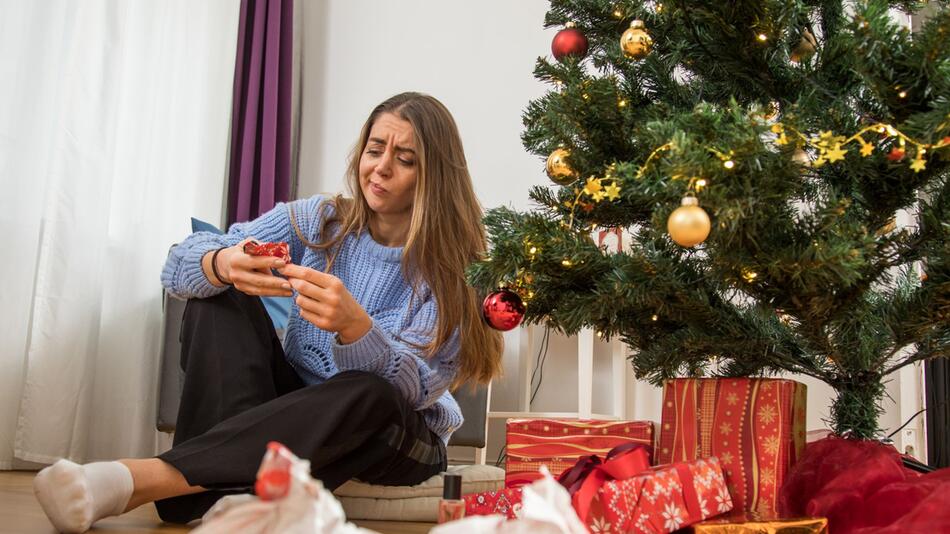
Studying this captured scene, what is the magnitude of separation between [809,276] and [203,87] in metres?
2.13

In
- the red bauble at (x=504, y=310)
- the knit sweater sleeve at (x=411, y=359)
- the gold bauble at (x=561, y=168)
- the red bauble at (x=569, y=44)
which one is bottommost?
the knit sweater sleeve at (x=411, y=359)

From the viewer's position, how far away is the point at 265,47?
2.84 metres

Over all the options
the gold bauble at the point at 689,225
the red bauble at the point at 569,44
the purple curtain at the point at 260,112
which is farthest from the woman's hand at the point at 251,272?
the purple curtain at the point at 260,112

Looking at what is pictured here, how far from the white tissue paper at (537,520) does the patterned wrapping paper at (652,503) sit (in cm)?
43

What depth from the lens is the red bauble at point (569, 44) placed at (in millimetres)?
1044

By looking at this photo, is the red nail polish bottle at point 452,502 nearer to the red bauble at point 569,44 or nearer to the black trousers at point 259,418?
the black trousers at point 259,418

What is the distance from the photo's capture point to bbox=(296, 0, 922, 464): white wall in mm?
2801

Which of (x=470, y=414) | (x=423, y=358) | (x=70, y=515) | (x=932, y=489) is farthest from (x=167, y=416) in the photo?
(x=932, y=489)

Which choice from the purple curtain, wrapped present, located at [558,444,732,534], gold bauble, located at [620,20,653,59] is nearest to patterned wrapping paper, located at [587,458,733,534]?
wrapped present, located at [558,444,732,534]

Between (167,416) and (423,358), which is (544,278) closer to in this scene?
(423,358)

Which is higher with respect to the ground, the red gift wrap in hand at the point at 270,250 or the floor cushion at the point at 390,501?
the red gift wrap in hand at the point at 270,250

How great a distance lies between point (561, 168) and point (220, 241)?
642 mm

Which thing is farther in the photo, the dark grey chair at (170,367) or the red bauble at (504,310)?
the dark grey chair at (170,367)

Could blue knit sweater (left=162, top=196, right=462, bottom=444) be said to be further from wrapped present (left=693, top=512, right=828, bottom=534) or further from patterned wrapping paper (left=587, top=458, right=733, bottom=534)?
wrapped present (left=693, top=512, right=828, bottom=534)
